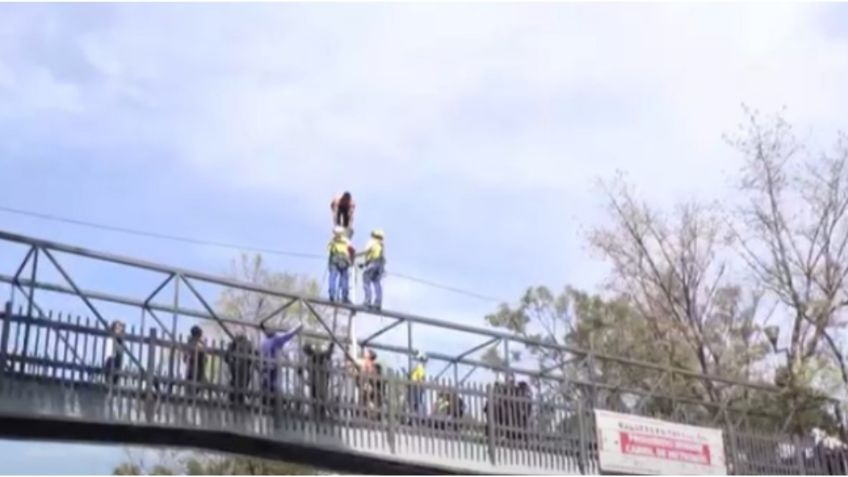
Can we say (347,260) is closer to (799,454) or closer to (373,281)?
(373,281)

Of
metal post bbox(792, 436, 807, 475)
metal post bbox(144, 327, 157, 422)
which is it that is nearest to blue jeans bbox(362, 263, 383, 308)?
metal post bbox(144, 327, 157, 422)

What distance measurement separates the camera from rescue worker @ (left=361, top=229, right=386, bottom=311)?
1320cm

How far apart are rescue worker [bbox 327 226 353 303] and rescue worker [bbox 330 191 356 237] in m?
0.23

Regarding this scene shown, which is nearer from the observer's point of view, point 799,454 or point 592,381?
point 592,381

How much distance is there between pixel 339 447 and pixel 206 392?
1.72 m

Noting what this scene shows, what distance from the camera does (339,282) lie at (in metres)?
13.2

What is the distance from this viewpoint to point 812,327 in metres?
24.3

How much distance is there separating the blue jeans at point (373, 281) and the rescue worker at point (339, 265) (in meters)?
0.24

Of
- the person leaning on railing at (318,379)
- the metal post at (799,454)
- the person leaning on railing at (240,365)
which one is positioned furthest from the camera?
the metal post at (799,454)

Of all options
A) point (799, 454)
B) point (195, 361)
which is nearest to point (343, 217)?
point (195, 361)

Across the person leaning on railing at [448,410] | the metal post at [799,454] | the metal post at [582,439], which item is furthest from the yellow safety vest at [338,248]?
the metal post at [799,454]

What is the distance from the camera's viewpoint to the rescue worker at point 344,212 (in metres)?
13.8

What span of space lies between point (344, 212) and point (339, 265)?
0.96 metres

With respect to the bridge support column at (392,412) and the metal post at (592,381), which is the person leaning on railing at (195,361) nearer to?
the bridge support column at (392,412)
